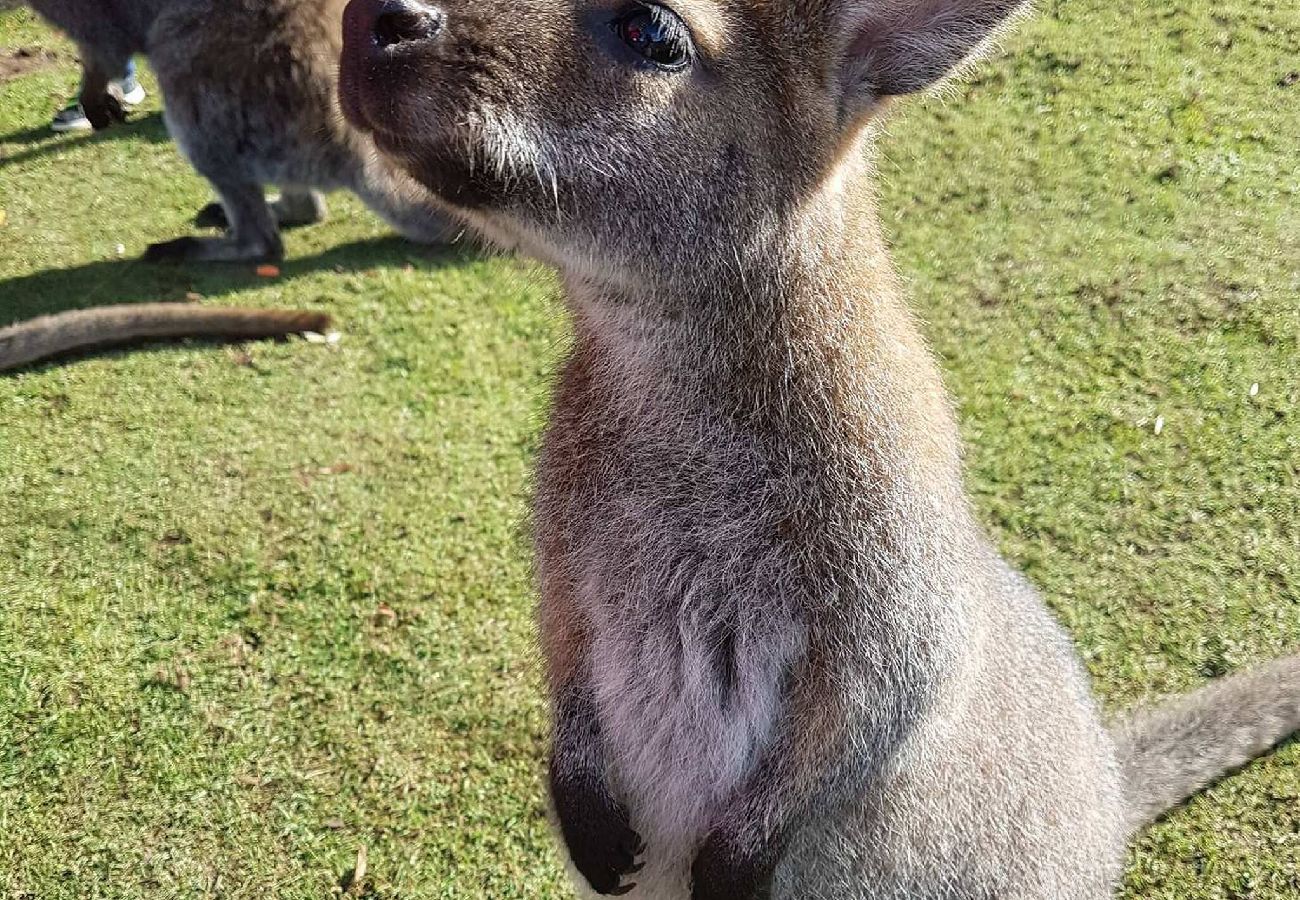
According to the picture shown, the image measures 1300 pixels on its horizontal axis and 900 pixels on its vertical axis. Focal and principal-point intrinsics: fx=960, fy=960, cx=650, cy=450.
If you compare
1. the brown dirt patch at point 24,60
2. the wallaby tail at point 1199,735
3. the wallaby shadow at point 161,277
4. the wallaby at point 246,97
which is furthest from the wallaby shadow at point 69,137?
the wallaby tail at point 1199,735

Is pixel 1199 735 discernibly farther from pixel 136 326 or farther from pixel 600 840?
pixel 136 326

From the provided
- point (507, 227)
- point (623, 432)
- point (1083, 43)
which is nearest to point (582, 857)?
point (623, 432)

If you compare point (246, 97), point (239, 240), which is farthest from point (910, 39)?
point (239, 240)

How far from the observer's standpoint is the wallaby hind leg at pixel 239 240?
4.33 meters

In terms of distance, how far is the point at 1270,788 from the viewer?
2.62 meters

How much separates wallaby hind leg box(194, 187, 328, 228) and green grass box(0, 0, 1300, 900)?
0.29 ft

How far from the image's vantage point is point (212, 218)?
484 cm

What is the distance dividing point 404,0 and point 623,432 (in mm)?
785

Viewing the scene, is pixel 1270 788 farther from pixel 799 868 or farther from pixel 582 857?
pixel 582 857

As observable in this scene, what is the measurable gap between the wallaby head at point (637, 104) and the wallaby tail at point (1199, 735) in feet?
5.69

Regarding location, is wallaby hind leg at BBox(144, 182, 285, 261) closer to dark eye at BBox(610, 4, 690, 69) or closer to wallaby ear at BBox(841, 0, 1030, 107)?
dark eye at BBox(610, 4, 690, 69)

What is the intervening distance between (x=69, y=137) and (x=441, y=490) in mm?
3569

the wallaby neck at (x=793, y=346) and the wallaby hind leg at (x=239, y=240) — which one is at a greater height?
the wallaby neck at (x=793, y=346)

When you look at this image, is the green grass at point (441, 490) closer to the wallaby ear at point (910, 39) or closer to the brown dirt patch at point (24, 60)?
the wallaby ear at point (910, 39)
